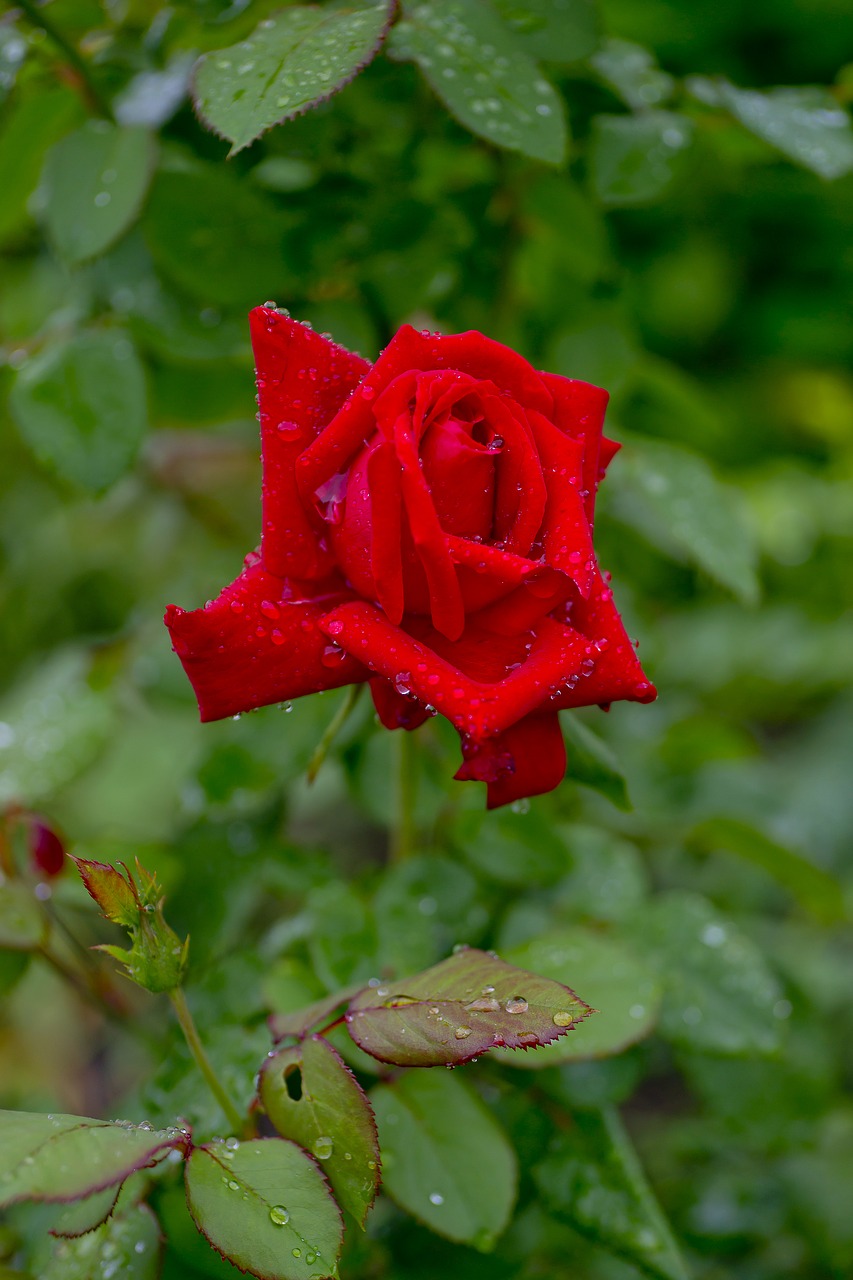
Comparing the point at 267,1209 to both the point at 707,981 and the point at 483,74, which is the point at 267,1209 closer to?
the point at 707,981

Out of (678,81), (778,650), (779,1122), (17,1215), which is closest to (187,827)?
(17,1215)

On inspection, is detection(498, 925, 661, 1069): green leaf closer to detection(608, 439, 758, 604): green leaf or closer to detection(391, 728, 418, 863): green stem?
detection(391, 728, 418, 863): green stem

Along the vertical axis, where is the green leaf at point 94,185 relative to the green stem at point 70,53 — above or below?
below

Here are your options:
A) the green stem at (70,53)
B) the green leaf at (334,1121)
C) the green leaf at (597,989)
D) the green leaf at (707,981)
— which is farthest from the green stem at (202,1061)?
the green stem at (70,53)

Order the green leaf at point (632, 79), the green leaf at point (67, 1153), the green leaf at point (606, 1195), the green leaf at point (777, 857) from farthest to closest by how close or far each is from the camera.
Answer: the green leaf at point (777, 857)
the green leaf at point (632, 79)
the green leaf at point (606, 1195)
the green leaf at point (67, 1153)

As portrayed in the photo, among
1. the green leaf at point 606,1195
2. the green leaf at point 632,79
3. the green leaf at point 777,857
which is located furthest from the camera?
the green leaf at point 777,857

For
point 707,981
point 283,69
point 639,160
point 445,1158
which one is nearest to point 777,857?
point 707,981

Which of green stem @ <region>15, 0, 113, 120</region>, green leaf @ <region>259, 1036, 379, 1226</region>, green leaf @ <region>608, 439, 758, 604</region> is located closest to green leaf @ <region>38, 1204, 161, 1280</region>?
green leaf @ <region>259, 1036, 379, 1226</region>

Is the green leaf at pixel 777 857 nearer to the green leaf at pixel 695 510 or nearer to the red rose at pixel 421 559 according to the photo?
the green leaf at pixel 695 510
